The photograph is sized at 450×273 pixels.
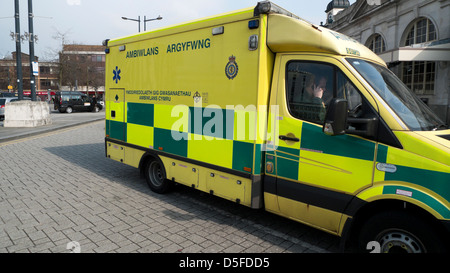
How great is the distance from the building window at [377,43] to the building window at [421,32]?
7.45 ft

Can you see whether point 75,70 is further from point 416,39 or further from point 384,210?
point 384,210

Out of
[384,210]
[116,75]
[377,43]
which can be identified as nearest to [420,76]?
[377,43]

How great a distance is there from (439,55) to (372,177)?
15739mm

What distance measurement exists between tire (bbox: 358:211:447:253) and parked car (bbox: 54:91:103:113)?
28.8 m

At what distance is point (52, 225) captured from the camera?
430 centimetres

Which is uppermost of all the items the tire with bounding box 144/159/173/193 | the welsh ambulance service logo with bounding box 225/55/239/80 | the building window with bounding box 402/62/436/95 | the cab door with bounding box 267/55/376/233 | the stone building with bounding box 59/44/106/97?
the stone building with bounding box 59/44/106/97

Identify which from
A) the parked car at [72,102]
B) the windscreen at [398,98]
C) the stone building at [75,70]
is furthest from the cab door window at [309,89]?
the stone building at [75,70]

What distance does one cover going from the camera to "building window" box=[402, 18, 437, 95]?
55.5 feet

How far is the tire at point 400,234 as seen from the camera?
2725mm

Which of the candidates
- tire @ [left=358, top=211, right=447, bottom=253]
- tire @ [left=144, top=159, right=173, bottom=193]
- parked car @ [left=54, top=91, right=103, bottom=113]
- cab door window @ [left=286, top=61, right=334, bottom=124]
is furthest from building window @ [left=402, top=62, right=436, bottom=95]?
parked car @ [left=54, top=91, right=103, bottom=113]

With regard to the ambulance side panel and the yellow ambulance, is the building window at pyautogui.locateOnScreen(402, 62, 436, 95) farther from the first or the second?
the ambulance side panel

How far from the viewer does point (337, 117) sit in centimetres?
301

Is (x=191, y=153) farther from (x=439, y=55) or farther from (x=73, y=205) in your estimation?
(x=439, y=55)

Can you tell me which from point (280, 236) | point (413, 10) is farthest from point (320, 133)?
point (413, 10)
